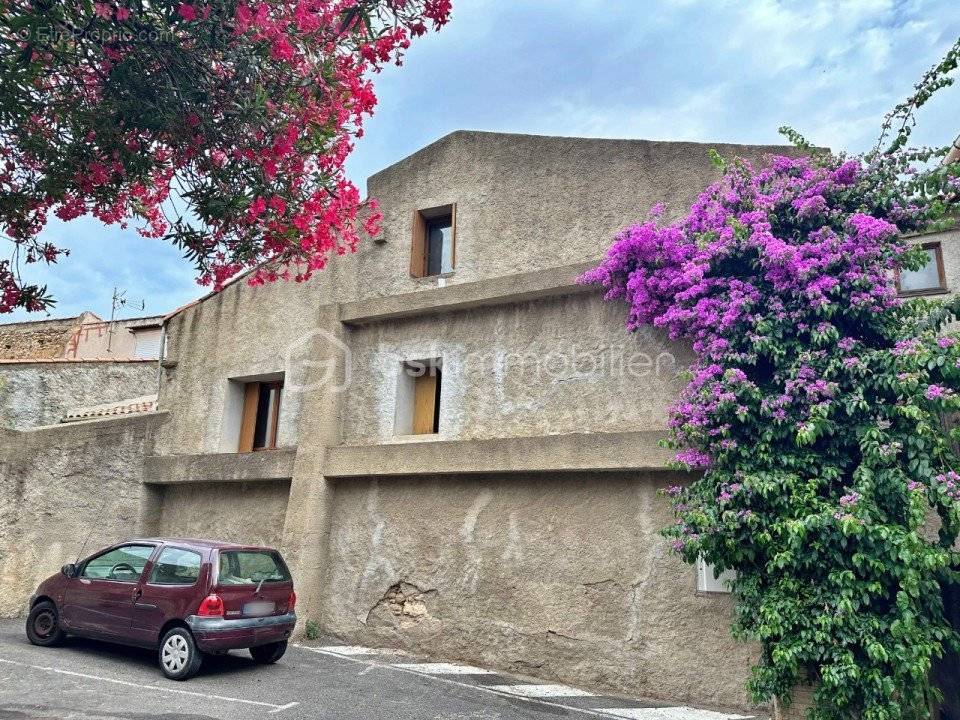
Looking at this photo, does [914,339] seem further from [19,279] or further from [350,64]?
[19,279]

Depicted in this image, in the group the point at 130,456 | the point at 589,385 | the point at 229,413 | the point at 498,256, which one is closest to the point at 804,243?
the point at 589,385

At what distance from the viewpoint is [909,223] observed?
7.64m

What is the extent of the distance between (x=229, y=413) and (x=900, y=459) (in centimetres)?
1017

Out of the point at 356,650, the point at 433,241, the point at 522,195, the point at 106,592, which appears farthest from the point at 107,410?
the point at 522,195

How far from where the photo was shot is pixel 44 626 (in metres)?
8.94

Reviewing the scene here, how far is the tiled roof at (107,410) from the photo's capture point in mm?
15281

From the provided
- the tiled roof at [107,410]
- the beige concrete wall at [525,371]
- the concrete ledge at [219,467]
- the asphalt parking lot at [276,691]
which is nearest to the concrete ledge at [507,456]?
the beige concrete wall at [525,371]

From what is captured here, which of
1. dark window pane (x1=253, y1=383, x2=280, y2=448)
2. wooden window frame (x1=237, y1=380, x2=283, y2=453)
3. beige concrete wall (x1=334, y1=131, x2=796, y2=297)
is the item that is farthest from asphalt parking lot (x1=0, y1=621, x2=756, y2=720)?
beige concrete wall (x1=334, y1=131, x2=796, y2=297)

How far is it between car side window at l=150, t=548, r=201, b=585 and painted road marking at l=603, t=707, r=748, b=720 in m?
4.71

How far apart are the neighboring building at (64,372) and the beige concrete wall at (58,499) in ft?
8.34

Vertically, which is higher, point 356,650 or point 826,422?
point 826,422

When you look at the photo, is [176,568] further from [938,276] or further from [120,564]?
[938,276]

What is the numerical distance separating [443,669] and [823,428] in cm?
542

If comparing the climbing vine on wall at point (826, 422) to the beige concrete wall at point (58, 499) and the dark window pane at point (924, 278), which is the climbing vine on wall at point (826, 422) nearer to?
the dark window pane at point (924, 278)
